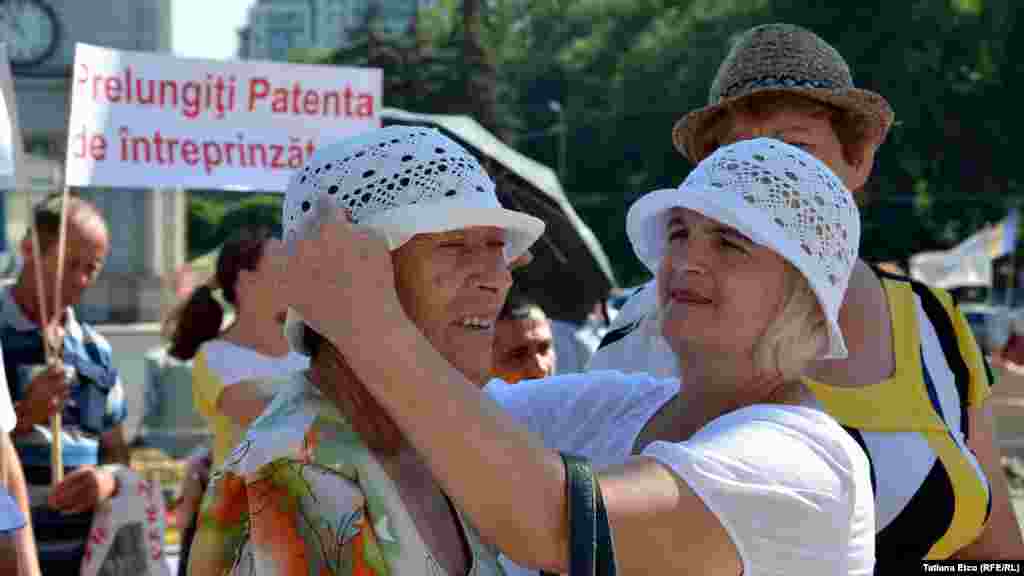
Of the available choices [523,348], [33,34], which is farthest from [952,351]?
[33,34]

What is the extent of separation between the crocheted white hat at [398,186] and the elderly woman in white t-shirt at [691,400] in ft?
0.35

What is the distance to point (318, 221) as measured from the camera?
1.62 m

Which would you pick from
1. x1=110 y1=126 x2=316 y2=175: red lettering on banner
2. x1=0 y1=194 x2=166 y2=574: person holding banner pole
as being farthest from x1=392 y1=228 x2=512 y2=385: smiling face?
x1=110 y1=126 x2=316 y2=175: red lettering on banner

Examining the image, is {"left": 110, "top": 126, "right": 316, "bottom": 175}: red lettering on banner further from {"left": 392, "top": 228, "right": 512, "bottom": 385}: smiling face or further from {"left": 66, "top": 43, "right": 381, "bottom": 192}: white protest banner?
{"left": 392, "top": 228, "right": 512, "bottom": 385}: smiling face

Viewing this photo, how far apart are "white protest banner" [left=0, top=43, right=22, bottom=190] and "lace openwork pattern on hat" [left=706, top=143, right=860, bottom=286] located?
1.67 m

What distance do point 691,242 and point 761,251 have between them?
11cm

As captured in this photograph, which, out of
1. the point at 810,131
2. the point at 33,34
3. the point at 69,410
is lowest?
the point at 33,34

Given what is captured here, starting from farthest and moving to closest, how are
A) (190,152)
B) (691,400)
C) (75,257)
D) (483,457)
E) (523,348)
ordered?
(190,152), (75,257), (523,348), (691,400), (483,457)

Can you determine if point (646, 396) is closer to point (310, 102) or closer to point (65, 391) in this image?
point (65, 391)

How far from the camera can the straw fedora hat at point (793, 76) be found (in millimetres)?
2691

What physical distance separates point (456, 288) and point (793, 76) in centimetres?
107

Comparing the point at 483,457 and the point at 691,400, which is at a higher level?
the point at 483,457

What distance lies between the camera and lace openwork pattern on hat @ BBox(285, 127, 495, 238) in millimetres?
1774

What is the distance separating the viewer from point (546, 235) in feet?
16.6
